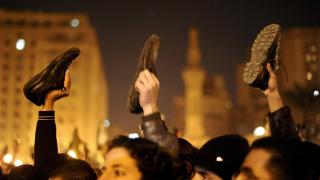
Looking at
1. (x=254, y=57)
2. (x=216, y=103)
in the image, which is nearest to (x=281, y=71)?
(x=254, y=57)

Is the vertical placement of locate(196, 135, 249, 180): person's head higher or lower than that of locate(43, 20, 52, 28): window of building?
lower

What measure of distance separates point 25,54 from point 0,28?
606 centimetres

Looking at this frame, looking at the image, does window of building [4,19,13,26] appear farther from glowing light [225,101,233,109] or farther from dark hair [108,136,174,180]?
dark hair [108,136,174,180]

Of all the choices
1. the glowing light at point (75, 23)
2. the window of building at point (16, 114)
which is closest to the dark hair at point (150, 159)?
the window of building at point (16, 114)

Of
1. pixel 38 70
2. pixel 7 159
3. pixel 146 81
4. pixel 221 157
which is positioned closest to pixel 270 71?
pixel 221 157

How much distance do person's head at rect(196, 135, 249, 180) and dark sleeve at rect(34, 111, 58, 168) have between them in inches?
46.1

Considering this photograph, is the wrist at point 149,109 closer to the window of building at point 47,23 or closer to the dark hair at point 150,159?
the dark hair at point 150,159

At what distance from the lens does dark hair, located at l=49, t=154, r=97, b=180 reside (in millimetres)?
4422

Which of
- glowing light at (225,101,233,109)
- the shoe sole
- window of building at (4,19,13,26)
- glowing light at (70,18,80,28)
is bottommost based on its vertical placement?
glowing light at (225,101,233,109)

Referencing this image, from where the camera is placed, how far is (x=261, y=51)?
14.8ft

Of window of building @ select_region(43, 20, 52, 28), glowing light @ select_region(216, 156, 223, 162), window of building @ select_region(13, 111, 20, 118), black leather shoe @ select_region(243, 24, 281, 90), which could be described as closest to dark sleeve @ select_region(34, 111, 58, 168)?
glowing light @ select_region(216, 156, 223, 162)

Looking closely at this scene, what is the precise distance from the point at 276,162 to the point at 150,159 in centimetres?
78

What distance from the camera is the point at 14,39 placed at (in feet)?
313

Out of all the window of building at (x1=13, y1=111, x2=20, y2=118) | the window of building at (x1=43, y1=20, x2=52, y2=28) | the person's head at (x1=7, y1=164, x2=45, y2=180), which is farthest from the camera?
the window of building at (x1=43, y1=20, x2=52, y2=28)
